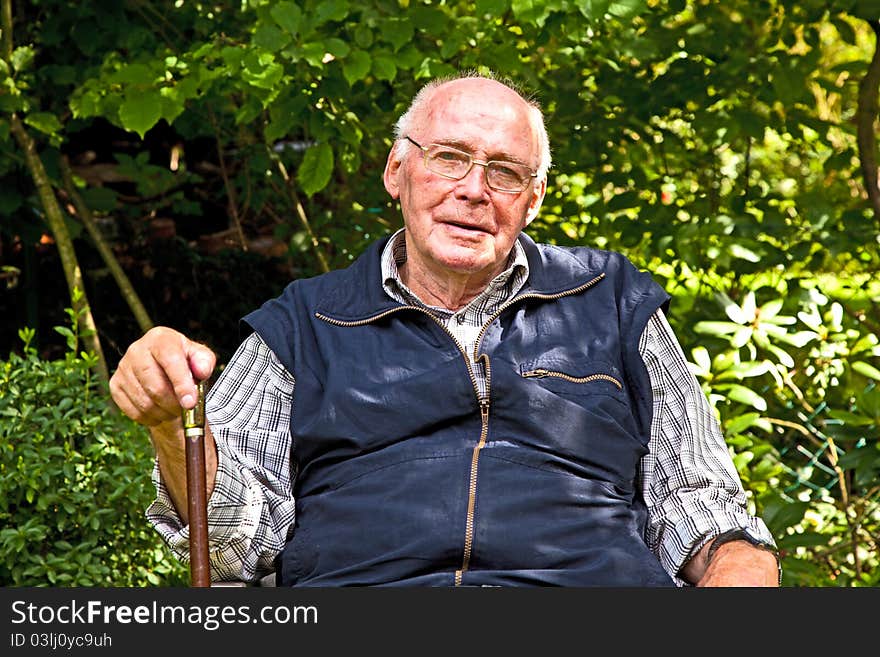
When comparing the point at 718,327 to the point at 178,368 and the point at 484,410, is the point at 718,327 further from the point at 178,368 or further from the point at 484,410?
the point at 178,368

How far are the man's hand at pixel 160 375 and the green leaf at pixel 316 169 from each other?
172 cm

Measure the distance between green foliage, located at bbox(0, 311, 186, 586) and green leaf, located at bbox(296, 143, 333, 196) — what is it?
91 centimetres

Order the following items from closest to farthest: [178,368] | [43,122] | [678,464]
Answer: [178,368] → [678,464] → [43,122]

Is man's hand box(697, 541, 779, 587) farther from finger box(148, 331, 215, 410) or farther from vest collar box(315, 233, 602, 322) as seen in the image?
finger box(148, 331, 215, 410)

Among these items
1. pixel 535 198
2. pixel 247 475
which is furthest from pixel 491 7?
pixel 247 475

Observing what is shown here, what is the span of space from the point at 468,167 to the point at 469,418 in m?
0.57

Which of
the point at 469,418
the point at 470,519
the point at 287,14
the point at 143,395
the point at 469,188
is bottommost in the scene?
the point at 470,519

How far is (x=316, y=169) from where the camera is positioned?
3604mm

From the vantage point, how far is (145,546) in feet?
12.2

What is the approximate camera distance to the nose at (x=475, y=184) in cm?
257

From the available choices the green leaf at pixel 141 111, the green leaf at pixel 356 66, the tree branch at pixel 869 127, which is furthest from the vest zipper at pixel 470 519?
the tree branch at pixel 869 127

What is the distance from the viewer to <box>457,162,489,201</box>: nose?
2568 millimetres

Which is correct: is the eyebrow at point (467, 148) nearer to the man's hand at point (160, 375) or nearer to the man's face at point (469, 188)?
the man's face at point (469, 188)

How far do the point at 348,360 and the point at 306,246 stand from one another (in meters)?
2.70
